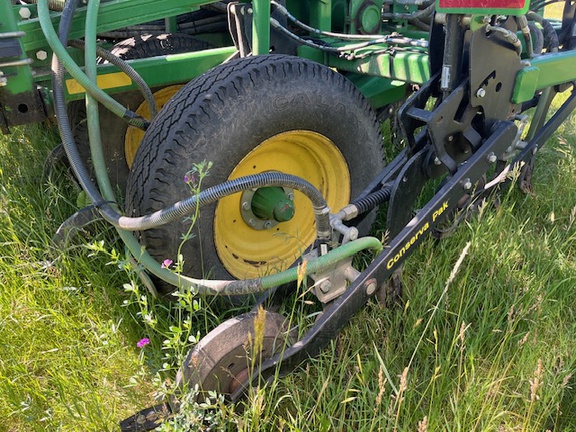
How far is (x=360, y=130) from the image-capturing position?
2129mm

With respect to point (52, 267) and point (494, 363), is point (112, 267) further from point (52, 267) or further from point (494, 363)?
point (494, 363)

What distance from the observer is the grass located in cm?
150

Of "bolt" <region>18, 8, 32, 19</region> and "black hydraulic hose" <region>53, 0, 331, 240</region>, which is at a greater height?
"bolt" <region>18, 8, 32, 19</region>

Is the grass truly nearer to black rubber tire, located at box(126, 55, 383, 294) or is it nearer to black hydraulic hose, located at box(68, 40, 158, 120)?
black rubber tire, located at box(126, 55, 383, 294)

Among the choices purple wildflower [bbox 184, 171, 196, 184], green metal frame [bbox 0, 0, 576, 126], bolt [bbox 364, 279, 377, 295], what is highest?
green metal frame [bbox 0, 0, 576, 126]

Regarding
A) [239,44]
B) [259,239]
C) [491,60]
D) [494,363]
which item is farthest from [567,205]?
[239,44]

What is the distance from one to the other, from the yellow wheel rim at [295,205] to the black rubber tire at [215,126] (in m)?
0.07

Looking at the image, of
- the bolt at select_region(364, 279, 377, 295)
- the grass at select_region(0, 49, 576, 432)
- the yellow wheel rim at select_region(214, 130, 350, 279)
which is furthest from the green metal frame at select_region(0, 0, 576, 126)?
the bolt at select_region(364, 279, 377, 295)

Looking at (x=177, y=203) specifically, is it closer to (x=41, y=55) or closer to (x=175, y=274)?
(x=175, y=274)

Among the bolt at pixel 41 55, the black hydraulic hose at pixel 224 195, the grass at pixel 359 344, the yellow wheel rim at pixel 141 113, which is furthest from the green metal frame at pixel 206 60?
the black hydraulic hose at pixel 224 195

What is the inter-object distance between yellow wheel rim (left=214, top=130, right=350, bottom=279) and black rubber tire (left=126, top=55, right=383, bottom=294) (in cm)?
7

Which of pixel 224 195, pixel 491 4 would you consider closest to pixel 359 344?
pixel 224 195

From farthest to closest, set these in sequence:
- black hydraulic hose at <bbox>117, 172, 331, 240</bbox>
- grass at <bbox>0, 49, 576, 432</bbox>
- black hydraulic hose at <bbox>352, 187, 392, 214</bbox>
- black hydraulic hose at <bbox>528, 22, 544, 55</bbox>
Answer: black hydraulic hose at <bbox>528, 22, 544, 55</bbox> < black hydraulic hose at <bbox>352, 187, 392, 214</bbox> < grass at <bbox>0, 49, 576, 432</bbox> < black hydraulic hose at <bbox>117, 172, 331, 240</bbox>

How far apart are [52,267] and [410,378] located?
140 centimetres
